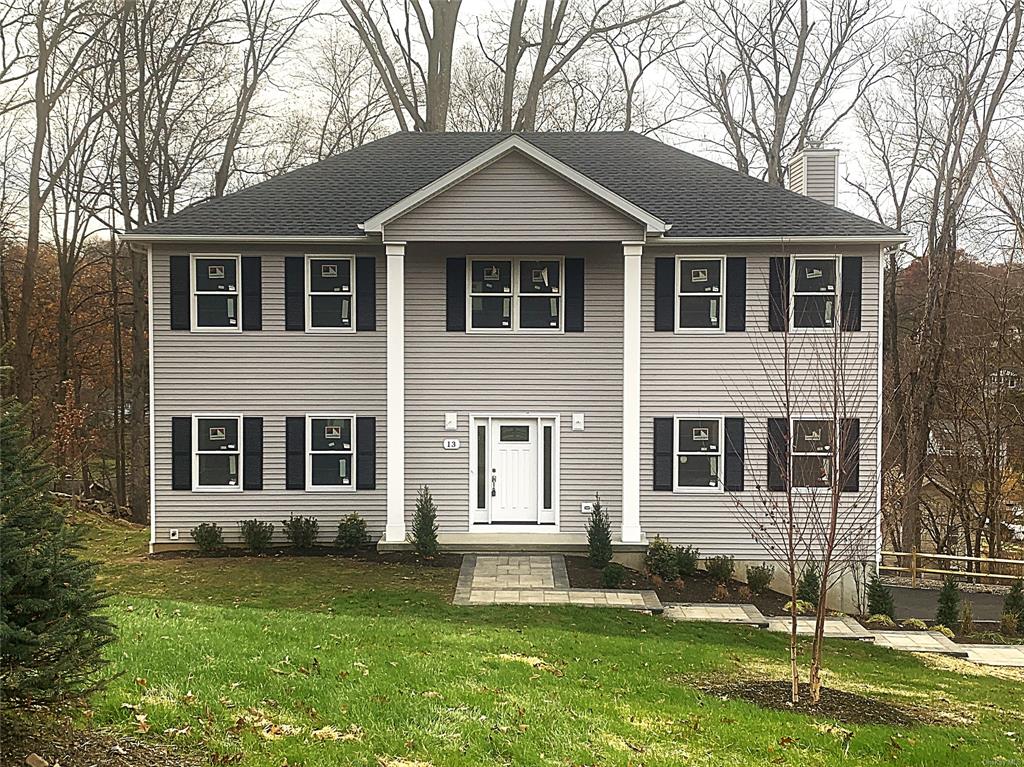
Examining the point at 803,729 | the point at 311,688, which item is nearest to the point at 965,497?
the point at 803,729

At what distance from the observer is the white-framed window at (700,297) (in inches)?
662

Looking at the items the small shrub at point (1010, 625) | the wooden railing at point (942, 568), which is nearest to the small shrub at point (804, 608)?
the small shrub at point (1010, 625)

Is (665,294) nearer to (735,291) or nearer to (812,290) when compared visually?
(735,291)

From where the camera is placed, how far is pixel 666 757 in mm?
6191

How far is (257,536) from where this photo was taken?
16.5m

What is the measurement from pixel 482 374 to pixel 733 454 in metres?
4.70

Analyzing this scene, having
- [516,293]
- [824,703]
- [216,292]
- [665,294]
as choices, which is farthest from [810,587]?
[216,292]

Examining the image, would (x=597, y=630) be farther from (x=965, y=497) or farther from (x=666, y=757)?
(x=965, y=497)

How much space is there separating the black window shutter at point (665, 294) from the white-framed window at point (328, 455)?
19.1 feet

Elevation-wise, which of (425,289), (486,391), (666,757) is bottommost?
(666,757)

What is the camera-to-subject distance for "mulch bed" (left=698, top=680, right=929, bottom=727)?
7816 millimetres

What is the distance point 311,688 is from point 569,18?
26.8 metres

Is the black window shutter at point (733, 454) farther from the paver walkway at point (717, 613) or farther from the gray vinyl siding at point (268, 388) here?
the gray vinyl siding at point (268, 388)

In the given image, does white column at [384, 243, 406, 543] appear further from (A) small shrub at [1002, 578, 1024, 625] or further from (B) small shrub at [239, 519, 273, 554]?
(A) small shrub at [1002, 578, 1024, 625]
